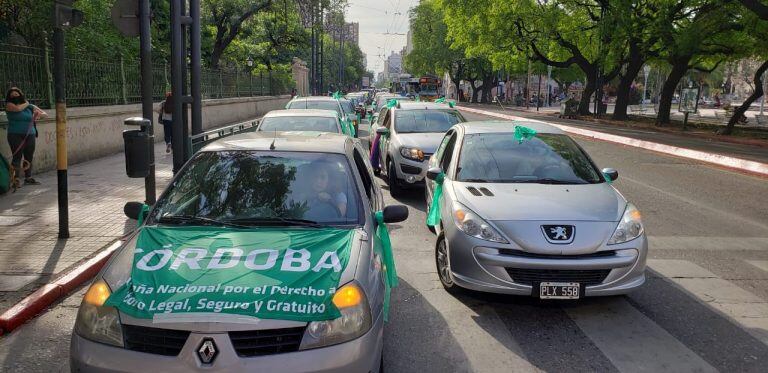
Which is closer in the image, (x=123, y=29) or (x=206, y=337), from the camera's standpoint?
(x=206, y=337)

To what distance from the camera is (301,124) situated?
1014 cm

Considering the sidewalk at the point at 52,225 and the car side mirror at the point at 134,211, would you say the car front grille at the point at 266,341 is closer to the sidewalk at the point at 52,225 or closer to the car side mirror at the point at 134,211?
the car side mirror at the point at 134,211

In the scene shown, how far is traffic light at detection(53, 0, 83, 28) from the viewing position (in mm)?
6703

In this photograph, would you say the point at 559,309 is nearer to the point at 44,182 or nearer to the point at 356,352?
the point at 356,352

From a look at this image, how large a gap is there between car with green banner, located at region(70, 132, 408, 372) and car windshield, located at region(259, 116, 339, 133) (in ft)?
17.8

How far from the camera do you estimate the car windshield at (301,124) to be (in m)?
10.0

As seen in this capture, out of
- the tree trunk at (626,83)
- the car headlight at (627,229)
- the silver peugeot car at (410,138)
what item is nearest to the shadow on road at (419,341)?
the car headlight at (627,229)

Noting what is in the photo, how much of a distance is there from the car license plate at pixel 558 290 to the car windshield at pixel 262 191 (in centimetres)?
167

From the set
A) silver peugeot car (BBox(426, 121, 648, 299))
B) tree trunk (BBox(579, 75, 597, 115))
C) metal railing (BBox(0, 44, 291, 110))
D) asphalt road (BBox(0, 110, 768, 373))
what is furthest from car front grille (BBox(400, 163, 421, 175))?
tree trunk (BBox(579, 75, 597, 115))

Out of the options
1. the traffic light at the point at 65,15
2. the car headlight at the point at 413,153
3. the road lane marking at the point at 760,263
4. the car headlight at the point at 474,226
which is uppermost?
the traffic light at the point at 65,15

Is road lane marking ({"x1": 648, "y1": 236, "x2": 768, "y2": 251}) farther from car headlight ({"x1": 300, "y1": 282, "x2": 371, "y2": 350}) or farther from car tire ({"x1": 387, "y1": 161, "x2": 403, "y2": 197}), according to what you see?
car headlight ({"x1": 300, "y1": 282, "x2": 371, "y2": 350})

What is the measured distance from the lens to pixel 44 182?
10.9 m

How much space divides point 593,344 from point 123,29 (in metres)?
6.97

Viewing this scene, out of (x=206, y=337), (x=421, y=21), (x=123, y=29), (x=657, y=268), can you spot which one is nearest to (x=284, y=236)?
(x=206, y=337)
